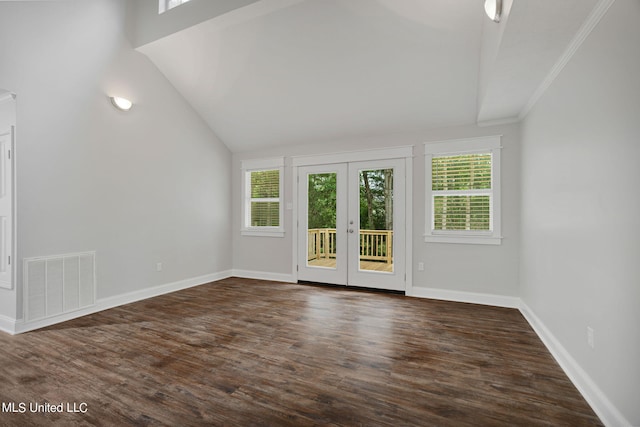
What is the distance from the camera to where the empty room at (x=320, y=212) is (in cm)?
186

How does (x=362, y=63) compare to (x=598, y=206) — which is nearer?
(x=598, y=206)

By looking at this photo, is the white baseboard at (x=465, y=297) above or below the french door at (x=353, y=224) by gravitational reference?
below

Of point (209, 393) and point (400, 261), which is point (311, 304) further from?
point (209, 393)

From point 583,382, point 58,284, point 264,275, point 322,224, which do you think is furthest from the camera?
point 264,275

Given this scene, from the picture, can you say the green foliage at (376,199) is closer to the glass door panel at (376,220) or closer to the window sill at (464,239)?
the glass door panel at (376,220)

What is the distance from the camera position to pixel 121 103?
3885mm

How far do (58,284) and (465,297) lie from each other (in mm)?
4810

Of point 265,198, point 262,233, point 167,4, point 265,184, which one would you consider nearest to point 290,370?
point 262,233

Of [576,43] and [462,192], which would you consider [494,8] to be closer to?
[576,43]

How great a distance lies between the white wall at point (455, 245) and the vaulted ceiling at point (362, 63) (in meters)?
0.17

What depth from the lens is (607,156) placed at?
179cm

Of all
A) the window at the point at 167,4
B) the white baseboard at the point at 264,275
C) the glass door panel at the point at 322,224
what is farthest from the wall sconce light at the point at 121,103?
the white baseboard at the point at 264,275

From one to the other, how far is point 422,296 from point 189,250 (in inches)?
143

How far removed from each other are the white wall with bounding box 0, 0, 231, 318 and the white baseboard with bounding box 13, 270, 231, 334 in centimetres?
8
